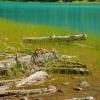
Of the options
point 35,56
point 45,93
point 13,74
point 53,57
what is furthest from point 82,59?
point 45,93

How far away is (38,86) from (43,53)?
12.1ft

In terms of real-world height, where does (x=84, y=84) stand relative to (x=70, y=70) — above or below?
below

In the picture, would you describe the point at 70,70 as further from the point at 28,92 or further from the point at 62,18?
the point at 62,18

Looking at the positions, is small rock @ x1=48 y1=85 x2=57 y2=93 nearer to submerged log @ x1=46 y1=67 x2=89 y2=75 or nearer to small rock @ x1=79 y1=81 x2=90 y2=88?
small rock @ x1=79 y1=81 x2=90 y2=88

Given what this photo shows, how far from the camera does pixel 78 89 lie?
17719 millimetres

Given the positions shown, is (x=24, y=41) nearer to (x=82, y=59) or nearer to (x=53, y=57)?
(x=82, y=59)

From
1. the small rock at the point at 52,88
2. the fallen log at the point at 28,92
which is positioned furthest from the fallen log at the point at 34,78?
the fallen log at the point at 28,92

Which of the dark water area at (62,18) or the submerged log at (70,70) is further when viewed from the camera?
the dark water area at (62,18)

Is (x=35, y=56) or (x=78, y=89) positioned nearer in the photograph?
(x=78, y=89)

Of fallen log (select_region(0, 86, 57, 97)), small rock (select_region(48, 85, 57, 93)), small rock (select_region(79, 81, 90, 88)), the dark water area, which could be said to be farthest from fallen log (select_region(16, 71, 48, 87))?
the dark water area

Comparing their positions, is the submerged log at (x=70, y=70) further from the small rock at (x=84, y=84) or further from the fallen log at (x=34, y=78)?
the small rock at (x=84, y=84)

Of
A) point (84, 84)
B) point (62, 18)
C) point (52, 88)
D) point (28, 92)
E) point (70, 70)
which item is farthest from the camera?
point (62, 18)

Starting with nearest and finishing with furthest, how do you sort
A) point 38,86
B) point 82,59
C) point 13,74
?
1. point 38,86
2. point 13,74
3. point 82,59

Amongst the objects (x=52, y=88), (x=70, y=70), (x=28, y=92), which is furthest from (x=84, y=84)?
(x=28, y=92)
